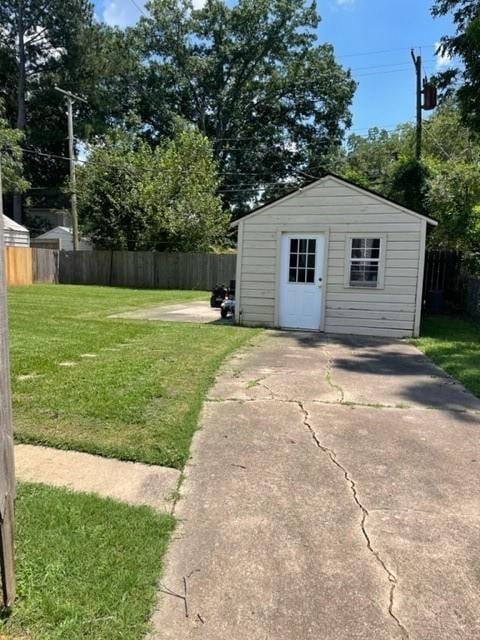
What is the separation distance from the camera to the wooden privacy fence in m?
20.7

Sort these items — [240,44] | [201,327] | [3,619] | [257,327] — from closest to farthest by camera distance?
[3,619] → [201,327] → [257,327] → [240,44]

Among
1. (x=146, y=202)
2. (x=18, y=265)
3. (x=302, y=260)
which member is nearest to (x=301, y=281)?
(x=302, y=260)

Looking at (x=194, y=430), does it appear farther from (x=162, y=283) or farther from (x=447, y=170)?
(x=162, y=283)

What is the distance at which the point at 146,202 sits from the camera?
21.6m

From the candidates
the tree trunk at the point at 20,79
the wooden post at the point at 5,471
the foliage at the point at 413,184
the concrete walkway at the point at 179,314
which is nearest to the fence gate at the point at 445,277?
the foliage at the point at 413,184

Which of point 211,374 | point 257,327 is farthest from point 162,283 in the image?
point 211,374

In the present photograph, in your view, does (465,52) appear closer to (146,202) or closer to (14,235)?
(146,202)

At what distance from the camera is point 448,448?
3.65 metres

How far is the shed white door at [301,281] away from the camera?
9.64m

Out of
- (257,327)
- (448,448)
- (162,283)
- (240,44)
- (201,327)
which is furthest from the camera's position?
(240,44)

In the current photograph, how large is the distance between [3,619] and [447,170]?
57.6 ft

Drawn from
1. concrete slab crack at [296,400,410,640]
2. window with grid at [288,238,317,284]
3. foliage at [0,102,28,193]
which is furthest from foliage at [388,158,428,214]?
foliage at [0,102,28,193]

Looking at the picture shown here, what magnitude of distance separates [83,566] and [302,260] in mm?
8302

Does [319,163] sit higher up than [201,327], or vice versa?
[319,163]
